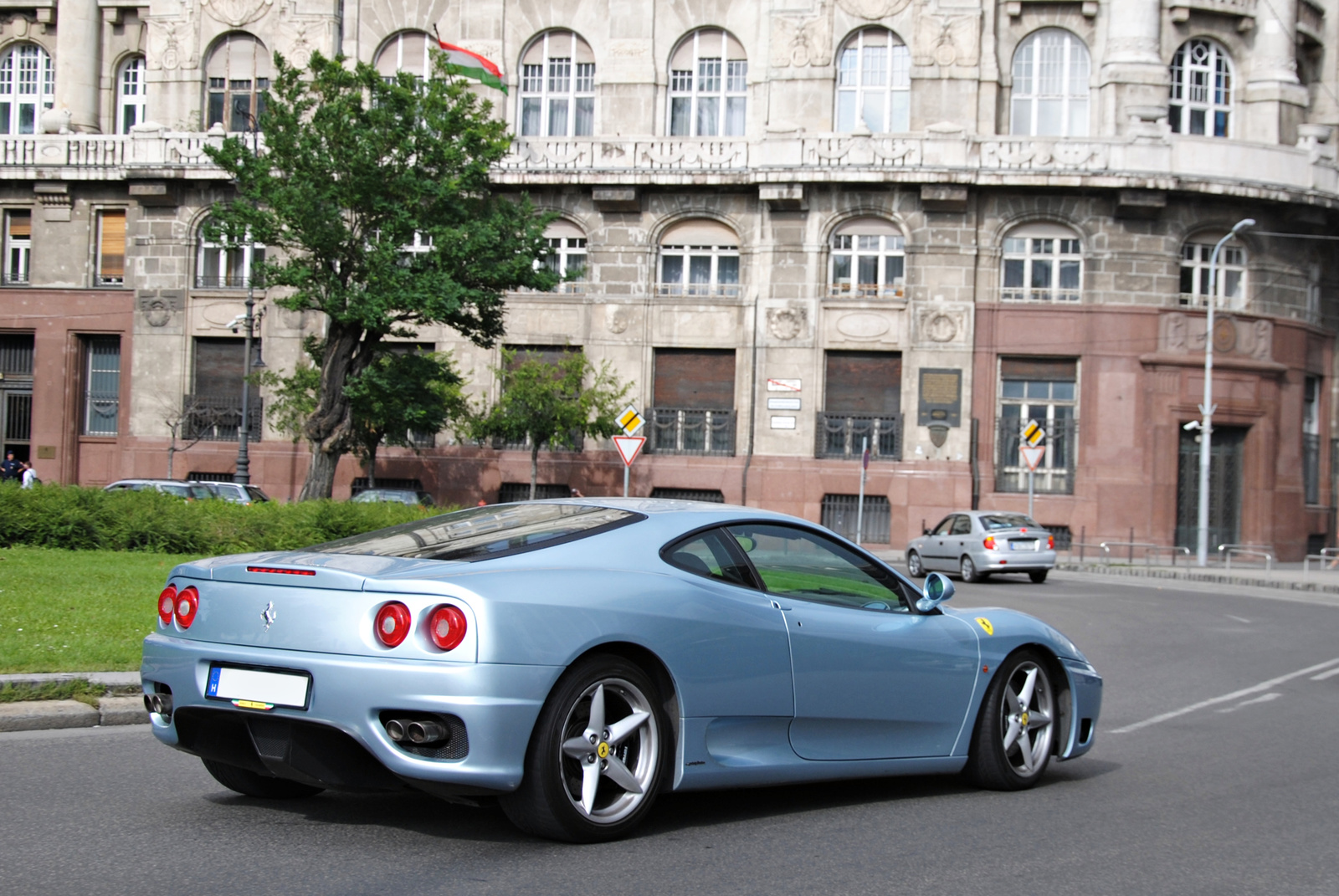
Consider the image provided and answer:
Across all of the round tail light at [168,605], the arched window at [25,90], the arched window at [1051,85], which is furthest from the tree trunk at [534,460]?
the round tail light at [168,605]

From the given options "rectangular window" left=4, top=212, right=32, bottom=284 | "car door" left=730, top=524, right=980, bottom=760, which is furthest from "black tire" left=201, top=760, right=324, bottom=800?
"rectangular window" left=4, top=212, right=32, bottom=284

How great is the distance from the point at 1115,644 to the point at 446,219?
57.8ft

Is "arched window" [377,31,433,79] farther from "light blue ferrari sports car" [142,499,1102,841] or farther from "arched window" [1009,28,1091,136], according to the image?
"light blue ferrari sports car" [142,499,1102,841]

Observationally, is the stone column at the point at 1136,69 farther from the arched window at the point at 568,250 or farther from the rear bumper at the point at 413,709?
the rear bumper at the point at 413,709

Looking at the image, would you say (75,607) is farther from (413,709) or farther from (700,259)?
(700,259)

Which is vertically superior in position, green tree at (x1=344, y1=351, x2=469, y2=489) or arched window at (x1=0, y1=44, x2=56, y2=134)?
arched window at (x1=0, y1=44, x2=56, y2=134)

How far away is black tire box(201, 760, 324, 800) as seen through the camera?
5953mm

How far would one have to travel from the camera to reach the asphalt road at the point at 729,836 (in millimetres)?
4832

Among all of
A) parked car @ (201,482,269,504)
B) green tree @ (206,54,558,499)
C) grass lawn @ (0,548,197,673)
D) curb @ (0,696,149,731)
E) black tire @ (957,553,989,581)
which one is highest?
green tree @ (206,54,558,499)

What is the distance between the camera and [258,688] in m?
5.15

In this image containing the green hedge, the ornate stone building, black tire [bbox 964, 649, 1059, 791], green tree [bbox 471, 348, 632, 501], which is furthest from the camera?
the ornate stone building

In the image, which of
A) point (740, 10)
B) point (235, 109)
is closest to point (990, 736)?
point (740, 10)

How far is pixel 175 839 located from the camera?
5.25 metres

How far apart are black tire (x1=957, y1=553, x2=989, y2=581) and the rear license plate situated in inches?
959
